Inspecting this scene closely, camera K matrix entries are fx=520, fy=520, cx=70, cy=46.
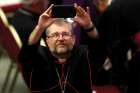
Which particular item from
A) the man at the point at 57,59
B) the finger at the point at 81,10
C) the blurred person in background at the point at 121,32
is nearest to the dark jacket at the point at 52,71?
the man at the point at 57,59

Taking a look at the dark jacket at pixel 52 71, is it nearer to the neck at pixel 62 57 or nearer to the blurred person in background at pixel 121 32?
the neck at pixel 62 57

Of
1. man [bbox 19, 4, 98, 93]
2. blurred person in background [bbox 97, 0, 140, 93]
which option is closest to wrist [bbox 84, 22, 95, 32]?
man [bbox 19, 4, 98, 93]

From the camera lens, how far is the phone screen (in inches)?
66.8

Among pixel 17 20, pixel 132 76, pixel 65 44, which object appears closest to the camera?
pixel 65 44

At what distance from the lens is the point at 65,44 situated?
1797 millimetres

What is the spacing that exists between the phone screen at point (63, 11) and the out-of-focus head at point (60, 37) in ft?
0.24

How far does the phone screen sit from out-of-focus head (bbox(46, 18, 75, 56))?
0.07 meters

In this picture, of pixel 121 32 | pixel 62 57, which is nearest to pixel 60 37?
pixel 62 57

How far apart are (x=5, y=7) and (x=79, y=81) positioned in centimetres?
200

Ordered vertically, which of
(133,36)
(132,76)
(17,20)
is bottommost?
(132,76)

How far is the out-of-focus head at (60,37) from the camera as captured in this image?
5.89ft

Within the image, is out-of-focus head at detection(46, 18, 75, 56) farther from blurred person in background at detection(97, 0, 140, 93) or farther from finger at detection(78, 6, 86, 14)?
blurred person in background at detection(97, 0, 140, 93)

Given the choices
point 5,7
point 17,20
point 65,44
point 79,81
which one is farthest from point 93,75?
point 5,7

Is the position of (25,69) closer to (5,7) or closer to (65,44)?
(65,44)
